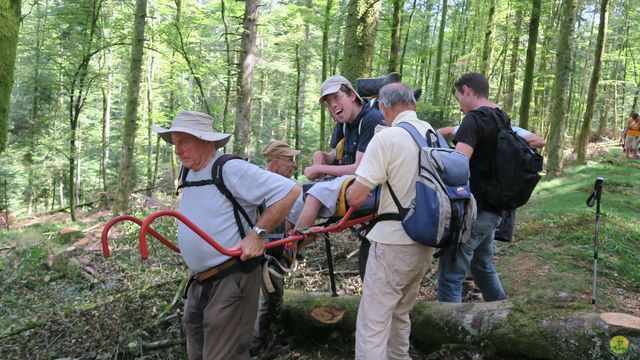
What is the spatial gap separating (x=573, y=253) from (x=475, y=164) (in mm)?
3749

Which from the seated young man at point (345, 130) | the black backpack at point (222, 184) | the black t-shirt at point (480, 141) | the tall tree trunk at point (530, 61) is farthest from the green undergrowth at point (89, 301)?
the tall tree trunk at point (530, 61)

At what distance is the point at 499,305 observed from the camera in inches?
136

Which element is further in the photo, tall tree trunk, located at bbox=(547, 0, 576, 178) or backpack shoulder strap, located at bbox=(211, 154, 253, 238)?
tall tree trunk, located at bbox=(547, 0, 576, 178)

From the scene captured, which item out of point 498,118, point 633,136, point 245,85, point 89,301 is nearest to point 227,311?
point 498,118

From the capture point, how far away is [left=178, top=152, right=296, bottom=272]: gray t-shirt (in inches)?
116

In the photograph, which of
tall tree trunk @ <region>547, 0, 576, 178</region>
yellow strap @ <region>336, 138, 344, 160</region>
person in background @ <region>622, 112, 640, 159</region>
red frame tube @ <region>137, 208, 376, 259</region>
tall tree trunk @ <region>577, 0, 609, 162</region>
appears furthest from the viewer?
person in background @ <region>622, 112, 640, 159</region>

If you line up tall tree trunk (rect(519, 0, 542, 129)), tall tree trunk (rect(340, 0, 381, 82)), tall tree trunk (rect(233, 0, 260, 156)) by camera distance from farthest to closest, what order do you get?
tall tree trunk (rect(519, 0, 542, 129))
tall tree trunk (rect(233, 0, 260, 156))
tall tree trunk (rect(340, 0, 381, 82))

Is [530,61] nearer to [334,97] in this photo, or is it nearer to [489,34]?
[489,34]

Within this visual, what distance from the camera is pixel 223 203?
301 cm

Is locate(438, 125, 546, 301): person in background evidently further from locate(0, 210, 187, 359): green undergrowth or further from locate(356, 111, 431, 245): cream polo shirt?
locate(0, 210, 187, 359): green undergrowth

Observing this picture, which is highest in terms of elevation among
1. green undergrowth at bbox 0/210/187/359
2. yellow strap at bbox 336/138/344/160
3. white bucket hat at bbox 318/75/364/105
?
white bucket hat at bbox 318/75/364/105

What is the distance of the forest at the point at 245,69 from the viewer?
35.7 feet

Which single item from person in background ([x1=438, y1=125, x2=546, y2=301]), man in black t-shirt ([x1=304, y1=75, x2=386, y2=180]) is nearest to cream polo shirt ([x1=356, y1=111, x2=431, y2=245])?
man in black t-shirt ([x1=304, y1=75, x2=386, y2=180])

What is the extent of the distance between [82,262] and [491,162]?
7997mm
